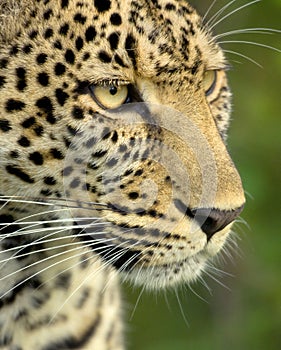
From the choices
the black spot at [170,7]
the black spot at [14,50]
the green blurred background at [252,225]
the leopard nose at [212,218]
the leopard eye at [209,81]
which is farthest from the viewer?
the green blurred background at [252,225]

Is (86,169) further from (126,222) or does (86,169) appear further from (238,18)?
(238,18)

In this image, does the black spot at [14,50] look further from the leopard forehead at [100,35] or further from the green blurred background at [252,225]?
the green blurred background at [252,225]

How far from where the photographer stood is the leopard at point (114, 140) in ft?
12.6

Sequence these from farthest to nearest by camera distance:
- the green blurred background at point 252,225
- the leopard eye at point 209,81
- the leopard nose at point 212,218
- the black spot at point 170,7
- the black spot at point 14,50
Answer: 1. the green blurred background at point 252,225
2. the leopard eye at point 209,81
3. the black spot at point 170,7
4. the black spot at point 14,50
5. the leopard nose at point 212,218

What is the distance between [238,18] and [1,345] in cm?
371

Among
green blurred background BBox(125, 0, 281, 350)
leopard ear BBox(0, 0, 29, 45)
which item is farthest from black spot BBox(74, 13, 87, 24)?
green blurred background BBox(125, 0, 281, 350)

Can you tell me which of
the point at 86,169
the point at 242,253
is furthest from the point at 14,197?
the point at 242,253

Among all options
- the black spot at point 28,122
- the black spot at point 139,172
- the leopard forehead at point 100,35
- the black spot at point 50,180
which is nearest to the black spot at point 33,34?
the leopard forehead at point 100,35

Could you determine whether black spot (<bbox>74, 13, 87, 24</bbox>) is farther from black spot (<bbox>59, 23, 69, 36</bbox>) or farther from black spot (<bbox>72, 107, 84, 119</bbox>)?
black spot (<bbox>72, 107, 84, 119</bbox>)

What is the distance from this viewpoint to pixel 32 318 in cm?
441

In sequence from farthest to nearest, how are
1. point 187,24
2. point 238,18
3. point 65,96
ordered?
point 238,18 < point 187,24 < point 65,96

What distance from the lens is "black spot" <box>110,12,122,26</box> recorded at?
12.7 feet

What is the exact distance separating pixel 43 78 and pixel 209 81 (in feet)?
3.01

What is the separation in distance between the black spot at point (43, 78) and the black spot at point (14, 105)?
0.11m
